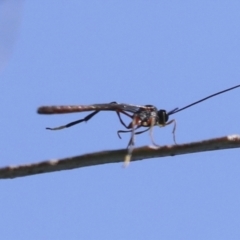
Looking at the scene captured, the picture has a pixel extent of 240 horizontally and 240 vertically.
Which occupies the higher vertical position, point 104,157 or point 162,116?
point 104,157

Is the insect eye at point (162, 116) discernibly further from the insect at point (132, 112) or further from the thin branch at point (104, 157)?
the thin branch at point (104, 157)

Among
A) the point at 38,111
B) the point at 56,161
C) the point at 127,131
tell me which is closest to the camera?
the point at 56,161

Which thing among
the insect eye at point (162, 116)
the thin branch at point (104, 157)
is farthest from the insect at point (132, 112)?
the thin branch at point (104, 157)

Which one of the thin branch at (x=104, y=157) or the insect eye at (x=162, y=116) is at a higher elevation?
the thin branch at (x=104, y=157)

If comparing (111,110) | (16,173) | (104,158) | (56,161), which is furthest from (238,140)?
(111,110)

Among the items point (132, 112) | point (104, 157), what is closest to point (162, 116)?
point (132, 112)

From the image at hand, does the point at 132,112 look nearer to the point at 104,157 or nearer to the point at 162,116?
the point at 162,116

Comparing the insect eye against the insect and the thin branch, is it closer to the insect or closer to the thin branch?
the insect

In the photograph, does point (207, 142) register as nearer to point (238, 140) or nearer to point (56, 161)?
point (238, 140)
